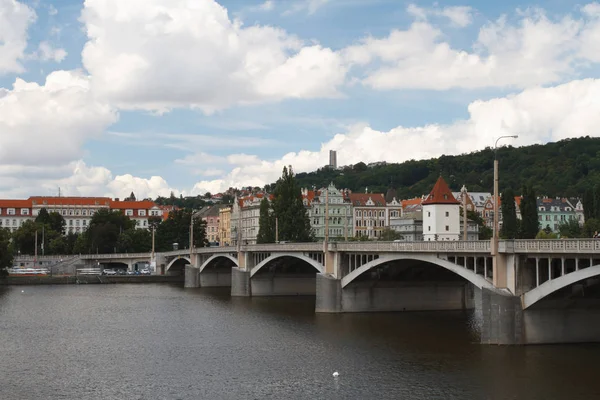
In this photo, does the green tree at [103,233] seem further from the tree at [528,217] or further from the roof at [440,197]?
the tree at [528,217]

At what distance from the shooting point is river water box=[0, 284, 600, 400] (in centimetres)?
3469

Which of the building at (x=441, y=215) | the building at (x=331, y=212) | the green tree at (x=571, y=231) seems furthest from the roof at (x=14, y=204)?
the building at (x=441, y=215)

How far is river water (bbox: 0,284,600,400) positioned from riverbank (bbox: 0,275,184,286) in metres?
44.9

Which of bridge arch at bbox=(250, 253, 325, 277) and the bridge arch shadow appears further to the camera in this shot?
the bridge arch shadow

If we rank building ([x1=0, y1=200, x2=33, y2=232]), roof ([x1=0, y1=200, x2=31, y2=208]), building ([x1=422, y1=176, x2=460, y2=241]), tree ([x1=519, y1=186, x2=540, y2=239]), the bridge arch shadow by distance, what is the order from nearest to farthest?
building ([x1=422, y1=176, x2=460, y2=241]) → tree ([x1=519, y1=186, x2=540, y2=239]) → the bridge arch shadow → building ([x1=0, y1=200, x2=33, y2=232]) → roof ([x1=0, y1=200, x2=31, y2=208])

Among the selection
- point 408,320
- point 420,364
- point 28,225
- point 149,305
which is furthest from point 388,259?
point 28,225

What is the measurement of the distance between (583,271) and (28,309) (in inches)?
2060

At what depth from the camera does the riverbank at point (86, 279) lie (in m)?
110

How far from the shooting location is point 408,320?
58656 mm

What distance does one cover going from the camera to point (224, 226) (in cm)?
18850

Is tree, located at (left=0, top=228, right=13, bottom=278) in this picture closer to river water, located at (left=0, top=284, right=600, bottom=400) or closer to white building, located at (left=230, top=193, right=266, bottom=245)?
river water, located at (left=0, top=284, right=600, bottom=400)

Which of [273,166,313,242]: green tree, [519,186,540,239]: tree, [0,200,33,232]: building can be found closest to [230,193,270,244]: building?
[0,200,33,232]: building

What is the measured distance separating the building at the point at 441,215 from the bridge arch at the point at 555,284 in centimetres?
4936

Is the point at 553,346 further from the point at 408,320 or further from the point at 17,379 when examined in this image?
the point at 17,379
